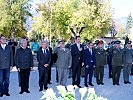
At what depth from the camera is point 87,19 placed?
42438 millimetres

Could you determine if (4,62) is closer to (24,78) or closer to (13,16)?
(24,78)

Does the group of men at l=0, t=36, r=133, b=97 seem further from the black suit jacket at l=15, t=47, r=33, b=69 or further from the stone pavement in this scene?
the stone pavement

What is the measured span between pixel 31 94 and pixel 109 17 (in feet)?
107

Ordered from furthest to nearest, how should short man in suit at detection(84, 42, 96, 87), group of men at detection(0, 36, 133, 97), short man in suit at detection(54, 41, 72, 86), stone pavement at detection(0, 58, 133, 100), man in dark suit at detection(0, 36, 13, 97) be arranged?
short man in suit at detection(84, 42, 96, 87) < short man in suit at detection(54, 41, 72, 86) < stone pavement at detection(0, 58, 133, 100) < group of men at detection(0, 36, 133, 97) < man in dark suit at detection(0, 36, 13, 97)

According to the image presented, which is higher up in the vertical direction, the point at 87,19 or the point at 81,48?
the point at 87,19

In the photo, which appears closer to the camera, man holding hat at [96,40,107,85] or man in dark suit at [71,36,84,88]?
man in dark suit at [71,36,84,88]

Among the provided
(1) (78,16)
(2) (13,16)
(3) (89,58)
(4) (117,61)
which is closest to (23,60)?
(3) (89,58)

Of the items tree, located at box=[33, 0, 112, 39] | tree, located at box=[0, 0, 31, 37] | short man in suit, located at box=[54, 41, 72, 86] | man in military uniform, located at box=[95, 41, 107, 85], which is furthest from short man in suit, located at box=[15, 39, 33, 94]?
tree, located at box=[33, 0, 112, 39]

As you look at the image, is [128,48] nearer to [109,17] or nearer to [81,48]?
[81,48]

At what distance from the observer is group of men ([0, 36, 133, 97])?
32.8 feet

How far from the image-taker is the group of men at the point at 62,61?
393 inches

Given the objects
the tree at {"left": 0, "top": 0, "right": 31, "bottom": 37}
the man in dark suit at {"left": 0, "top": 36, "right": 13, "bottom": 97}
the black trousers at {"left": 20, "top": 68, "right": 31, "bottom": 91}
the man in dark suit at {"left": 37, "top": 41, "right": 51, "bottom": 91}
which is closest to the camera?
the man in dark suit at {"left": 0, "top": 36, "right": 13, "bottom": 97}

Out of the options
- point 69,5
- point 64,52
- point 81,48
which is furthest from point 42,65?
point 69,5

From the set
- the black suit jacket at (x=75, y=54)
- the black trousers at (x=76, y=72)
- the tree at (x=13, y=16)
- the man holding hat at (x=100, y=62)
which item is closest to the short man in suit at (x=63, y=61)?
the black suit jacket at (x=75, y=54)
